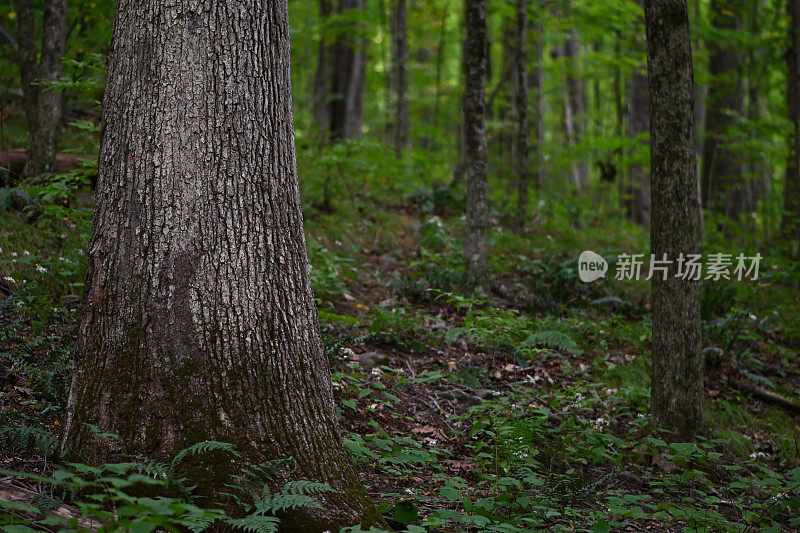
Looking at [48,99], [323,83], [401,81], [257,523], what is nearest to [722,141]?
[401,81]

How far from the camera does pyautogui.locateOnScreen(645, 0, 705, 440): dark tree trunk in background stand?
15.9 feet

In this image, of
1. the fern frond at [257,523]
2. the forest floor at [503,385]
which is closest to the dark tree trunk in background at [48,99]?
the forest floor at [503,385]

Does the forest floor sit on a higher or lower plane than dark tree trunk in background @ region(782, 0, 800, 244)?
lower

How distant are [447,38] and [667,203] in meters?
18.0

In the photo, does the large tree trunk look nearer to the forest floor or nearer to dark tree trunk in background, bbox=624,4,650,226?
the forest floor

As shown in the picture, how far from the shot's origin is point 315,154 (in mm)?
11242

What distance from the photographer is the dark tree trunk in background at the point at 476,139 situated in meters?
7.73

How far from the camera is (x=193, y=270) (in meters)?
2.97

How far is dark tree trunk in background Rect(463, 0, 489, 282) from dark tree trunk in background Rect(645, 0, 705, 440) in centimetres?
295

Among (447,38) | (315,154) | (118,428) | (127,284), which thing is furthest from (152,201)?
(447,38)

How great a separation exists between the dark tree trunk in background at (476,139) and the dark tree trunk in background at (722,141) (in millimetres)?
7354

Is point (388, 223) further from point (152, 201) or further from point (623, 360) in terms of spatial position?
point (152, 201)

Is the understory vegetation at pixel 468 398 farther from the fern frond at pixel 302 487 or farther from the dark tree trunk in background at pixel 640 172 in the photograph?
the dark tree trunk in background at pixel 640 172

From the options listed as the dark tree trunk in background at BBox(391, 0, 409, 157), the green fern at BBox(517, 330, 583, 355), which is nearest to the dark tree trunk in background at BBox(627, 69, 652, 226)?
the dark tree trunk in background at BBox(391, 0, 409, 157)
